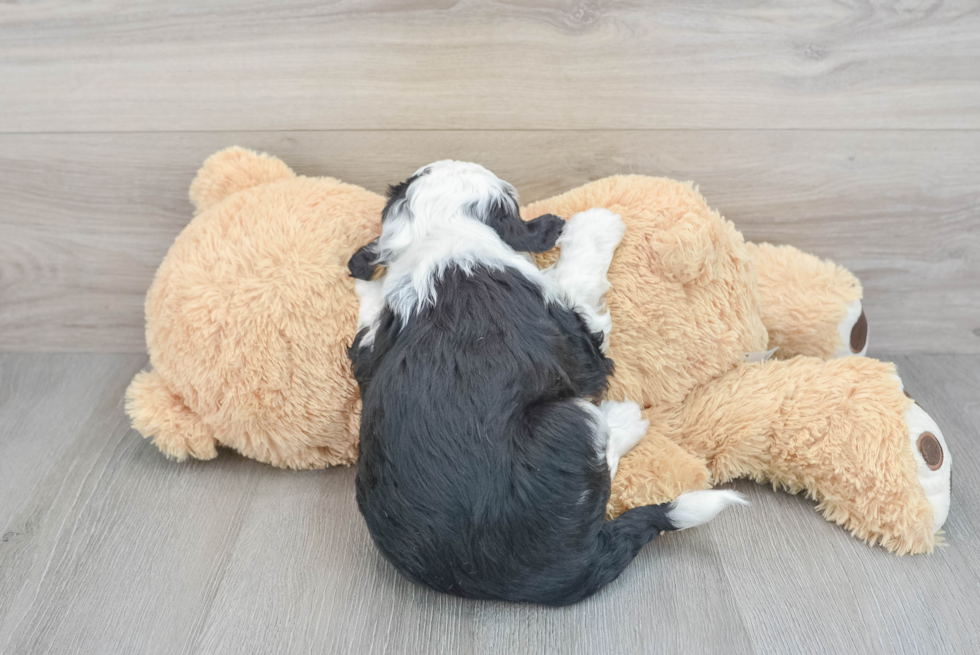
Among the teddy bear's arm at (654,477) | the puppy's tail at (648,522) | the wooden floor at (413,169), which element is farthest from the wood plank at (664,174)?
the puppy's tail at (648,522)

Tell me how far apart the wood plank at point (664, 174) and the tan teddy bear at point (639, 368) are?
193 millimetres

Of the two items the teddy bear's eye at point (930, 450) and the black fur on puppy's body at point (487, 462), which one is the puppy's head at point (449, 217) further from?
the teddy bear's eye at point (930, 450)

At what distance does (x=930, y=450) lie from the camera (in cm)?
129

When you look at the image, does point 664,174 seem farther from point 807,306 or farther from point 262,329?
point 262,329

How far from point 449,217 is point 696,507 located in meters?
0.68

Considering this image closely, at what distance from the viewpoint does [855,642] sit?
3.70ft

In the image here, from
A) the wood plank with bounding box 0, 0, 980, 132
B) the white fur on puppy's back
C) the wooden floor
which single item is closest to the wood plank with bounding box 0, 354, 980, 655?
the wooden floor

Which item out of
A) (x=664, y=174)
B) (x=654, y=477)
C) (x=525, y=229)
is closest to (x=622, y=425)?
(x=654, y=477)

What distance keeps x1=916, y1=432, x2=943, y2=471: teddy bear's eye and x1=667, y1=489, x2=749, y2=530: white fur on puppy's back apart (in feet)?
1.25

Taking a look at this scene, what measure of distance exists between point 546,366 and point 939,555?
2.62 feet

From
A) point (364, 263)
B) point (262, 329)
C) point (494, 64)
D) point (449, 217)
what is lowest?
point (262, 329)

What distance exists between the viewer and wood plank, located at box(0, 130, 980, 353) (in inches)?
65.0

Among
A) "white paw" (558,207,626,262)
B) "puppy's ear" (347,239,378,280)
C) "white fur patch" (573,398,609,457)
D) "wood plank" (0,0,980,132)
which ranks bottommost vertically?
"white fur patch" (573,398,609,457)

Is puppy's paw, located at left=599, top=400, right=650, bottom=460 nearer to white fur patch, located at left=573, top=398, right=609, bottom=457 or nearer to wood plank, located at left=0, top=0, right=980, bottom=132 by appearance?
white fur patch, located at left=573, top=398, right=609, bottom=457
